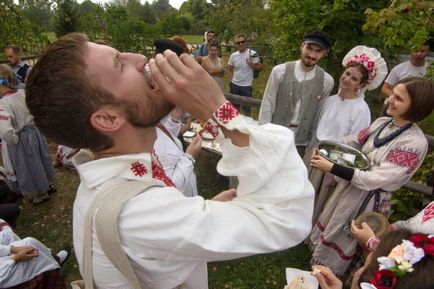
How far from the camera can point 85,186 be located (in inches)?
42.9

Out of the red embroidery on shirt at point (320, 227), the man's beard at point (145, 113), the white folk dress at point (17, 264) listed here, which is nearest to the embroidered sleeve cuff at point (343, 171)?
the red embroidery on shirt at point (320, 227)

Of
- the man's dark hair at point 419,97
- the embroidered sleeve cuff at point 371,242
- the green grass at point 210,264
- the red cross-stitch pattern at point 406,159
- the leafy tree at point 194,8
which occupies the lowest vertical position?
the green grass at point 210,264

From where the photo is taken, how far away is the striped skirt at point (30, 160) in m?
4.11

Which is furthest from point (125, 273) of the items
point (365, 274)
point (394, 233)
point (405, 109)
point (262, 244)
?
point (405, 109)

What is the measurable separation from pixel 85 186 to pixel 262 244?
2.11 feet

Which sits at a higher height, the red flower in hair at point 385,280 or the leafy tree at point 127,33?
the leafy tree at point 127,33

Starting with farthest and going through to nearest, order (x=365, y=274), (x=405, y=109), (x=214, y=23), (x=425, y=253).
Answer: (x=214, y=23), (x=405, y=109), (x=365, y=274), (x=425, y=253)

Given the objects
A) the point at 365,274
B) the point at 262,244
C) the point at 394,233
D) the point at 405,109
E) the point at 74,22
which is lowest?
the point at 365,274

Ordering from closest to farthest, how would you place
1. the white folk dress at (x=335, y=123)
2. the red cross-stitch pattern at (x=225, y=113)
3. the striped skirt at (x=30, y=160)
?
the red cross-stitch pattern at (x=225, y=113) < the white folk dress at (x=335, y=123) < the striped skirt at (x=30, y=160)

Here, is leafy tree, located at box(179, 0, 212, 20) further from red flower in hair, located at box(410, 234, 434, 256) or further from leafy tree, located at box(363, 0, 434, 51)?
red flower in hair, located at box(410, 234, 434, 256)

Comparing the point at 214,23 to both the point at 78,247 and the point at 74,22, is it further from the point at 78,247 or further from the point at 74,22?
the point at 78,247

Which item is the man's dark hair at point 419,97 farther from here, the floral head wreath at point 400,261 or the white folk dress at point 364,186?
the floral head wreath at point 400,261

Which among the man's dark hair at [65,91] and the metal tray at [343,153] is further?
the metal tray at [343,153]

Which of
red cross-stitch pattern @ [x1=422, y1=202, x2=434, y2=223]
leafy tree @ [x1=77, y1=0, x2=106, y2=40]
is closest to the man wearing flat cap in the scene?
red cross-stitch pattern @ [x1=422, y1=202, x2=434, y2=223]
